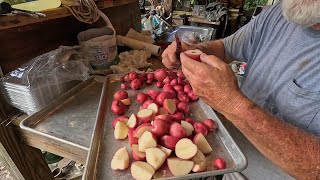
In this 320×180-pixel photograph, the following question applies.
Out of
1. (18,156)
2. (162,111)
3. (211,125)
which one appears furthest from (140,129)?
(18,156)

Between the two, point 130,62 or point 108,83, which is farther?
point 130,62

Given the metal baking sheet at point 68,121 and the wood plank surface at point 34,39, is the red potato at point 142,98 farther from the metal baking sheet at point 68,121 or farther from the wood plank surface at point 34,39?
the wood plank surface at point 34,39

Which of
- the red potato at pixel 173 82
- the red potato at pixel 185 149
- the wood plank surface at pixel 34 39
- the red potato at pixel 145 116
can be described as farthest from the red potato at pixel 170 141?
the wood plank surface at pixel 34 39

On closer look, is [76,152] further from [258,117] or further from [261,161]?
[261,161]

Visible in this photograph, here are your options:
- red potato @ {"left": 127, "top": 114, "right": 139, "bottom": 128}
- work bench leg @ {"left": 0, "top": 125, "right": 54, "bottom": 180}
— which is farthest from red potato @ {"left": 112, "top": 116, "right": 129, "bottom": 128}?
work bench leg @ {"left": 0, "top": 125, "right": 54, "bottom": 180}

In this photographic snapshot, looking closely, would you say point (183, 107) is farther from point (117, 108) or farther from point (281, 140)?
point (281, 140)

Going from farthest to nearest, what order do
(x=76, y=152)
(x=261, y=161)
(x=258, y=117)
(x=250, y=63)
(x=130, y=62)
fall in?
(x=130, y=62)
(x=250, y=63)
(x=261, y=161)
(x=76, y=152)
(x=258, y=117)

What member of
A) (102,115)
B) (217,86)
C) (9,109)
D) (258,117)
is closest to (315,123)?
(258,117)

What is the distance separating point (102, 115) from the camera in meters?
0.90

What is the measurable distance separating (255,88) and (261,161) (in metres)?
0.32

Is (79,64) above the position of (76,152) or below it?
above

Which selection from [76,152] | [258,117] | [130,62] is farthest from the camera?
[130,62]

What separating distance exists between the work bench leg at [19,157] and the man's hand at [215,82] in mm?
823

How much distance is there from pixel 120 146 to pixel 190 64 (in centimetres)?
37
